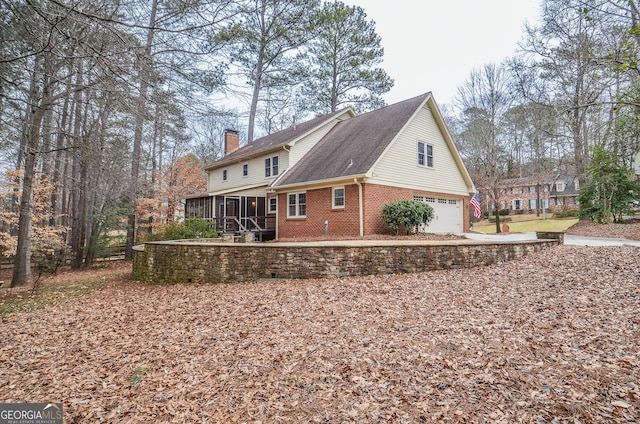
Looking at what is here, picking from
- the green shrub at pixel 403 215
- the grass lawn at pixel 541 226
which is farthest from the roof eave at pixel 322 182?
the grass lawn at pixel 541 226

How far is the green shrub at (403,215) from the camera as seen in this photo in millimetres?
12516

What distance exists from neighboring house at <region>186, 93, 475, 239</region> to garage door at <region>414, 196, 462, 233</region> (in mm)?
50

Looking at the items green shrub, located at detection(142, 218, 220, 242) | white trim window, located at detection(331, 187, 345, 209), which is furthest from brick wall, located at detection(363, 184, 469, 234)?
green shrub, located at detection(142, 218, 220, 242)

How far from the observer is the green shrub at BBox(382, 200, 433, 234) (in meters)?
12.5

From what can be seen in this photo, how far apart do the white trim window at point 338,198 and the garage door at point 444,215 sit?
3866 millimetres

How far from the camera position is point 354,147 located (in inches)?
589

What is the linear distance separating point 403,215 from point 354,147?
171 inches

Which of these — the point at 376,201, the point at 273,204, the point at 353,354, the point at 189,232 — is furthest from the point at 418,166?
the point at 353,354

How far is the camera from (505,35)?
53.1 feet

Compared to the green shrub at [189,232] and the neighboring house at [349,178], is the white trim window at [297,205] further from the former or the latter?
the green shrub at [189,232]

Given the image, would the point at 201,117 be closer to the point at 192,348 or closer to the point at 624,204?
the point at 192,348

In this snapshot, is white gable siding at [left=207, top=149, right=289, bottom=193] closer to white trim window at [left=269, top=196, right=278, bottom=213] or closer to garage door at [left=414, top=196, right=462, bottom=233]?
white trim window at [left=269, top=196, right=278, bottom=213]

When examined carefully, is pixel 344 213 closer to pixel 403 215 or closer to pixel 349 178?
pixel 349 178

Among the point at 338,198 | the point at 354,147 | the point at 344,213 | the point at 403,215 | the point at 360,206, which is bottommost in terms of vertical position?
the point at 403,215
